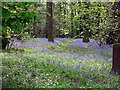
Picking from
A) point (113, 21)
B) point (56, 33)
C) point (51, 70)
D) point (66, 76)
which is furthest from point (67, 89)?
point (56, 33)

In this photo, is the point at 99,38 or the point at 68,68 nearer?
the point at 99,38

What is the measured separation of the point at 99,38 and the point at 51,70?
2.12m

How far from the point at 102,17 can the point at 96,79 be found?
6.70 ft

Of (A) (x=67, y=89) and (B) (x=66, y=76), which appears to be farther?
(B) (x=66, y=76)

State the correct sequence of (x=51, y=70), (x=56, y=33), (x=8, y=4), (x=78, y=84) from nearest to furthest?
(x=8, y=4)
(x=78, y=84)
(x=51, y=70)
(x=56, y=33)

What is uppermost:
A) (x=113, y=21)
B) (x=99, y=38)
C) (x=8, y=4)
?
(x=8, y=4)

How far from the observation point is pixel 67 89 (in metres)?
6.58

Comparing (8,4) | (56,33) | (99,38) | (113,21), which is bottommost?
(56,33)

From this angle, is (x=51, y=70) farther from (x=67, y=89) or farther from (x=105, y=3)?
(x=105, y=3)

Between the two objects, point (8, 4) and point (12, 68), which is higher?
point (8, 4)

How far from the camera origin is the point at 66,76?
7.95m

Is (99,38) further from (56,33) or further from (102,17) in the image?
(56,33)

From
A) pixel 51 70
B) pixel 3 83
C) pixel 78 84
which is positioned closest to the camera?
pixel 3 83

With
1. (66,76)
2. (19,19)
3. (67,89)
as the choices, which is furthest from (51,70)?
(19,19)
